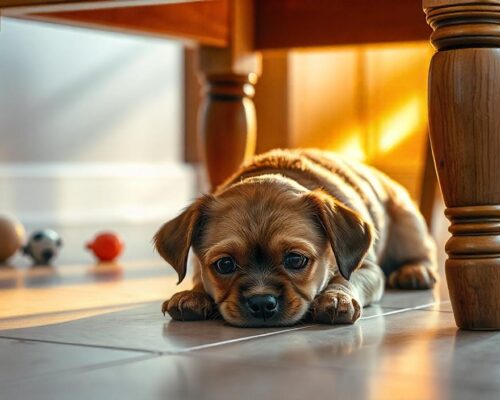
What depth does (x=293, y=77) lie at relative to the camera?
5871mm

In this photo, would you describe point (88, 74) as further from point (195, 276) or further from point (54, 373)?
point (54, 373)

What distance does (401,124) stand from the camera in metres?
5.97

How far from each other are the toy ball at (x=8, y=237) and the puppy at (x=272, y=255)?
1.49 metres

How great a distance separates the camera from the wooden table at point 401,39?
192 centimetres

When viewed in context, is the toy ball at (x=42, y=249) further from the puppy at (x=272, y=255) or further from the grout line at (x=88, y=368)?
the grout line at (x=88, y=368)

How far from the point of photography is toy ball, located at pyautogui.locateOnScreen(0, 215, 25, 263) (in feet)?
12.3

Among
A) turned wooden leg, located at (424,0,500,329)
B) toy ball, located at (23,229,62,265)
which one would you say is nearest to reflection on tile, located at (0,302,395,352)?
turned wooden leg, located at (424,0,500,329)

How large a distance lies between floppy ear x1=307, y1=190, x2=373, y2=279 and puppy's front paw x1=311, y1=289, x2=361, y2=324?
2.8 inches

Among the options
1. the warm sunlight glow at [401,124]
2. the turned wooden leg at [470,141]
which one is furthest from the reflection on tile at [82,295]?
the warm sunlight glow at [401,124]

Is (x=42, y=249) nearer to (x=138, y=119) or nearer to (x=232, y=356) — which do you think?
(x=138, y=119)

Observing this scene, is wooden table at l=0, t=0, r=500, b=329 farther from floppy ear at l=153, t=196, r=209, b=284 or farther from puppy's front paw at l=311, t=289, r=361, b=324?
floppy ear at l=153, t=196, r=209, b=284

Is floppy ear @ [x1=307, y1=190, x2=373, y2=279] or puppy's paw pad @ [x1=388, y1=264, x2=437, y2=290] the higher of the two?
floppy ear @ [x1=307, y1=190, x2=373, y2=279]

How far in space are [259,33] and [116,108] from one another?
2.08 meters

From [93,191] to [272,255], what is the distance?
10.6ft
